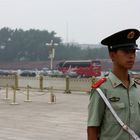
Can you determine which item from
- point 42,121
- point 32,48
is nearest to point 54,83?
point 42,121

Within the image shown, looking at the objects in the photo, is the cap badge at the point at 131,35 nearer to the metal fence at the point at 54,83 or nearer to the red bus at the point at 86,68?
the metal fence at the point at 54,83

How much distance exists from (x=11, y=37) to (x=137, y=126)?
8833 cm

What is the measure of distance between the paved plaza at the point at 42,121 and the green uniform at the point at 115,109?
591 cm

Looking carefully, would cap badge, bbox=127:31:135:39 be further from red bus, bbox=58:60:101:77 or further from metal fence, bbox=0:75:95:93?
red bus, bbox=58:60:101:77

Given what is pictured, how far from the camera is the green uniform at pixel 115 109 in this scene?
92.0 inches

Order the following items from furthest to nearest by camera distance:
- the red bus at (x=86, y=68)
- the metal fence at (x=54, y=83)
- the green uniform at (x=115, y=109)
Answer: the red bus at (x=86, y=68) → the metal fence at (x=54, y=83) → the green uniform at (x=115, y=109)

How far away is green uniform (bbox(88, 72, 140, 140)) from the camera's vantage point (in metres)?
2.34

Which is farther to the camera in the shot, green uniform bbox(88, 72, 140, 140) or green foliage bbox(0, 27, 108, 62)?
green foliage bbox(0, 27, 108, 62)

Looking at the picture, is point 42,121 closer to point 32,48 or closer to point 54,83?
point 54,83

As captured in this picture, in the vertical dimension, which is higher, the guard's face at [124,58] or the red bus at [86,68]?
the guard's face at [124,58]

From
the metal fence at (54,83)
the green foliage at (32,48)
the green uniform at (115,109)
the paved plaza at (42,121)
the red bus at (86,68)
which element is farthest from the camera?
the green foliage at (32,48)

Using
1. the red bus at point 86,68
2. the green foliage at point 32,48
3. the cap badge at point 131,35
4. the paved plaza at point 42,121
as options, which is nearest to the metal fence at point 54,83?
the paved plaza at point 42,121

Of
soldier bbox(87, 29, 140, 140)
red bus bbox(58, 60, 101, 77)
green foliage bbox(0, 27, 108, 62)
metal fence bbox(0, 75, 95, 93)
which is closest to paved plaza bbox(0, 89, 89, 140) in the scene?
metal fence bbox(0, 75, 95, 93)

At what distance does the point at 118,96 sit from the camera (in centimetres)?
236
